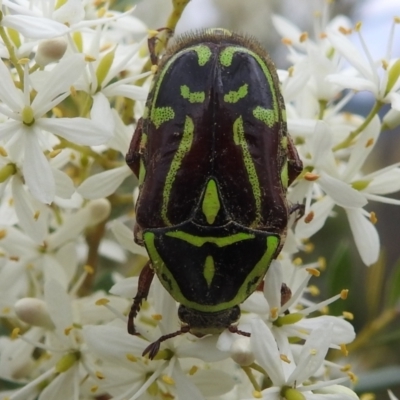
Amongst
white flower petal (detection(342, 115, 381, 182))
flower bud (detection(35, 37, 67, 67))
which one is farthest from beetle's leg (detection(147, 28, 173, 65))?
white flower petal (detection(342, 115, 381, 182))

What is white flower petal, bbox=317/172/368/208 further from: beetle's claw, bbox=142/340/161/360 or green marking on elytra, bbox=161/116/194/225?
beetle's claw, bbox=142/340/161/360

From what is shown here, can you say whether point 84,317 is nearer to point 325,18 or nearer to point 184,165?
point 184,165

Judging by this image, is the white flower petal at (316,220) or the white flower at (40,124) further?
the white flower petal at (316,220)

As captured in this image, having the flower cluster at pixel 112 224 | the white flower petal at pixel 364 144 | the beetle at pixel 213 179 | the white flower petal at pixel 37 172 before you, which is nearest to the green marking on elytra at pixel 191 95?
the beetle at pixel 213 179

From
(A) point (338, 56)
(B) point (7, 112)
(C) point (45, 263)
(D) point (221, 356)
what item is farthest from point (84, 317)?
(A) point (338, 56)

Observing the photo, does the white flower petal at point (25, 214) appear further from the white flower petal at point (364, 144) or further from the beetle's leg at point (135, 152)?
the white flower petal at point (364, 144)

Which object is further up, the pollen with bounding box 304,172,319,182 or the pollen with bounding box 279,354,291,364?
the pollen with bounding box 304,172,319,182
